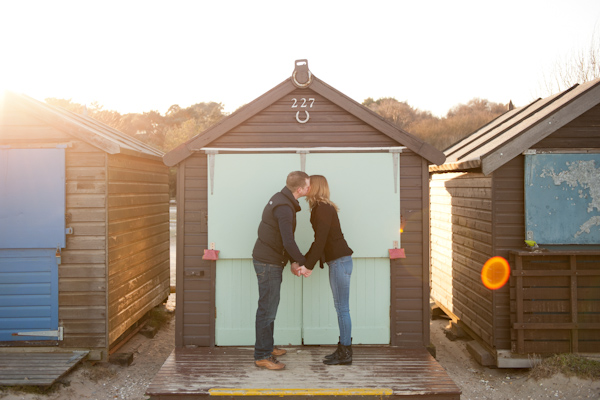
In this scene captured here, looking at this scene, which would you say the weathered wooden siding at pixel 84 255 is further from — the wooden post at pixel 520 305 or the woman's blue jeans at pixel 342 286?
the wooden post at pixel 520 305

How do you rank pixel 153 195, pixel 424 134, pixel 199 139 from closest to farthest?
pixel 199 139
pixel 153 195
pixel 424 134

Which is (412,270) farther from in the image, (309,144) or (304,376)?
(309,144)

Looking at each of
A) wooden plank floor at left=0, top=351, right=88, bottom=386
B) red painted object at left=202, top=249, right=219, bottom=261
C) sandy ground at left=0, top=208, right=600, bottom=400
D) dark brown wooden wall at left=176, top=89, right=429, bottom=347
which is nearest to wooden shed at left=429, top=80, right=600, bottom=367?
sandy ground at left=0, top=208, right=600, bottom=400

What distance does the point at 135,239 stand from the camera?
7.33m

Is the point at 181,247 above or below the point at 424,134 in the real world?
below

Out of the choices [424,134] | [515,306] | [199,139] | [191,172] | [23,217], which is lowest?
[515,306]

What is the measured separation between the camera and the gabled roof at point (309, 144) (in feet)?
19.5

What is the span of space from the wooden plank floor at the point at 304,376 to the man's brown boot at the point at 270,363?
0.06m

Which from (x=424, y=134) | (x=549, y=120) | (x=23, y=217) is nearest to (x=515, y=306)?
(x=549, y=120)

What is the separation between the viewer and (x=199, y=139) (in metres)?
5.98

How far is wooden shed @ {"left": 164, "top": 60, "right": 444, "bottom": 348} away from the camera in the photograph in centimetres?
605

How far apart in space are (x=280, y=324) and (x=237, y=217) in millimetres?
1531

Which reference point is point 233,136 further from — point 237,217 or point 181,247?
point 181,247

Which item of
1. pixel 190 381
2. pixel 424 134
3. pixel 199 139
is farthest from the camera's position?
pixel 424 134
